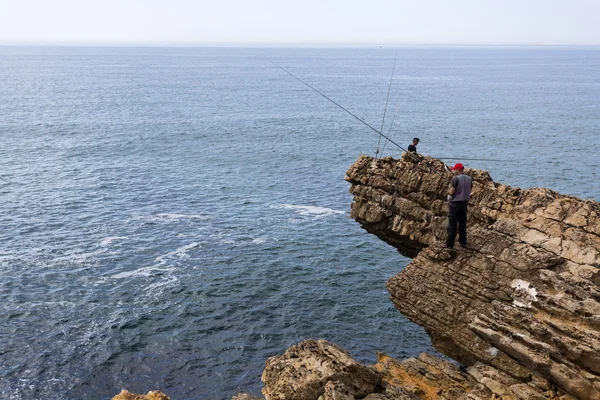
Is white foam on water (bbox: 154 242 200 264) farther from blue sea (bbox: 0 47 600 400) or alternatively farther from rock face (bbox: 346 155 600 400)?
rock face (bbox: 346 155 600 400)

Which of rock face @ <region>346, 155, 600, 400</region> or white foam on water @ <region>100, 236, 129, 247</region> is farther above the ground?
rock face @ <region>346, 155, 600, 400</region>

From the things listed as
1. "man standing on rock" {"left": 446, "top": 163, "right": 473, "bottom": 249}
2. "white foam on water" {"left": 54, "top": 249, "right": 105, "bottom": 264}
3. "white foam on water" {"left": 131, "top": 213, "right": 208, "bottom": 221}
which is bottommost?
"white foam on water" {"left": 131, "top": 213, "right": 208, "bottom": 221}

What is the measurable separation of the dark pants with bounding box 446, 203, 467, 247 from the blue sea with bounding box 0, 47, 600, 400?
788cm

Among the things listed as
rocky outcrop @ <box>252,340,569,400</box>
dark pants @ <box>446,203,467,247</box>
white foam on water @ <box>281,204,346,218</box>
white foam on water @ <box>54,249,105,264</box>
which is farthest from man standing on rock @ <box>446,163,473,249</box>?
white foam on water @ <box>281,204,346,218</box>

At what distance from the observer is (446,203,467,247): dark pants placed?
2062 centimetres

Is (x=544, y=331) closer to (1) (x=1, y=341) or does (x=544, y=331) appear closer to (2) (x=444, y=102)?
(1) (x=1, y=341)

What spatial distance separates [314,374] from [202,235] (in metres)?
26.2

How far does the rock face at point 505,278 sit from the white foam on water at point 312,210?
19371 millimetres

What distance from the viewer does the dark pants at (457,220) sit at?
20625 mm

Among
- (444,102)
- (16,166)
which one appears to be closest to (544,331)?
(16,166)

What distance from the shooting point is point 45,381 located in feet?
80.6

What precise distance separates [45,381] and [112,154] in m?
46.3

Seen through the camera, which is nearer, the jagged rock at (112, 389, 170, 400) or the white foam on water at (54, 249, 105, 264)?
the jagged rock at (112, 389, 170, 400)

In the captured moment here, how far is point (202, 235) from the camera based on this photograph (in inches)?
1638
